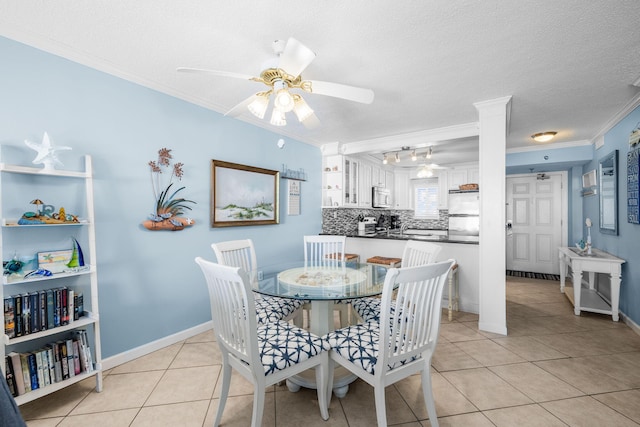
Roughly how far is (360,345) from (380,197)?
13.9 ft

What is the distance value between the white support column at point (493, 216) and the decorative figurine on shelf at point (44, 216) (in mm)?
3449

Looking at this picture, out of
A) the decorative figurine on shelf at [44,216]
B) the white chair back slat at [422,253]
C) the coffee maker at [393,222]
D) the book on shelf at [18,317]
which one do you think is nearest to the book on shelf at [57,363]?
the book on shelf at [18,317]

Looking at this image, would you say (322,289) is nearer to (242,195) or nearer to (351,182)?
(242,195)

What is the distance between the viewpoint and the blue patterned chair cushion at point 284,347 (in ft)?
4.89

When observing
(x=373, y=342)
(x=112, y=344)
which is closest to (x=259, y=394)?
(x=373, y=342)

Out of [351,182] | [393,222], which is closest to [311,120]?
[351,182]

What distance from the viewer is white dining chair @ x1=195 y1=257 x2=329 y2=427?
1.38 m

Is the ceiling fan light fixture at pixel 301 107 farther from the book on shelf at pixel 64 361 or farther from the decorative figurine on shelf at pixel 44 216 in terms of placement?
the book on shelf at pixel 64 361

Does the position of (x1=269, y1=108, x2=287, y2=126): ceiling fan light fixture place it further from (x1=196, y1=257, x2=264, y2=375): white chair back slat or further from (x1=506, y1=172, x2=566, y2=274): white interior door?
(x1=506, y1=172, x2=566, y2=274): white interior door

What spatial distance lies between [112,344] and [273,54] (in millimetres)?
2546

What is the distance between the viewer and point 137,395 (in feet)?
6.35

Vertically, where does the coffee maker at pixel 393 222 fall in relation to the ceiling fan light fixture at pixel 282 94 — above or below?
below

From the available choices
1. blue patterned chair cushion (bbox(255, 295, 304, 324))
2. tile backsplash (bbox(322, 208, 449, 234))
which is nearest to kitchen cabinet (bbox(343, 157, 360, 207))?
tile backsplash (bbox(322, 208, 449, 234))

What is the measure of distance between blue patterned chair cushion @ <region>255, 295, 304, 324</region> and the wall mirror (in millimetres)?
3808
